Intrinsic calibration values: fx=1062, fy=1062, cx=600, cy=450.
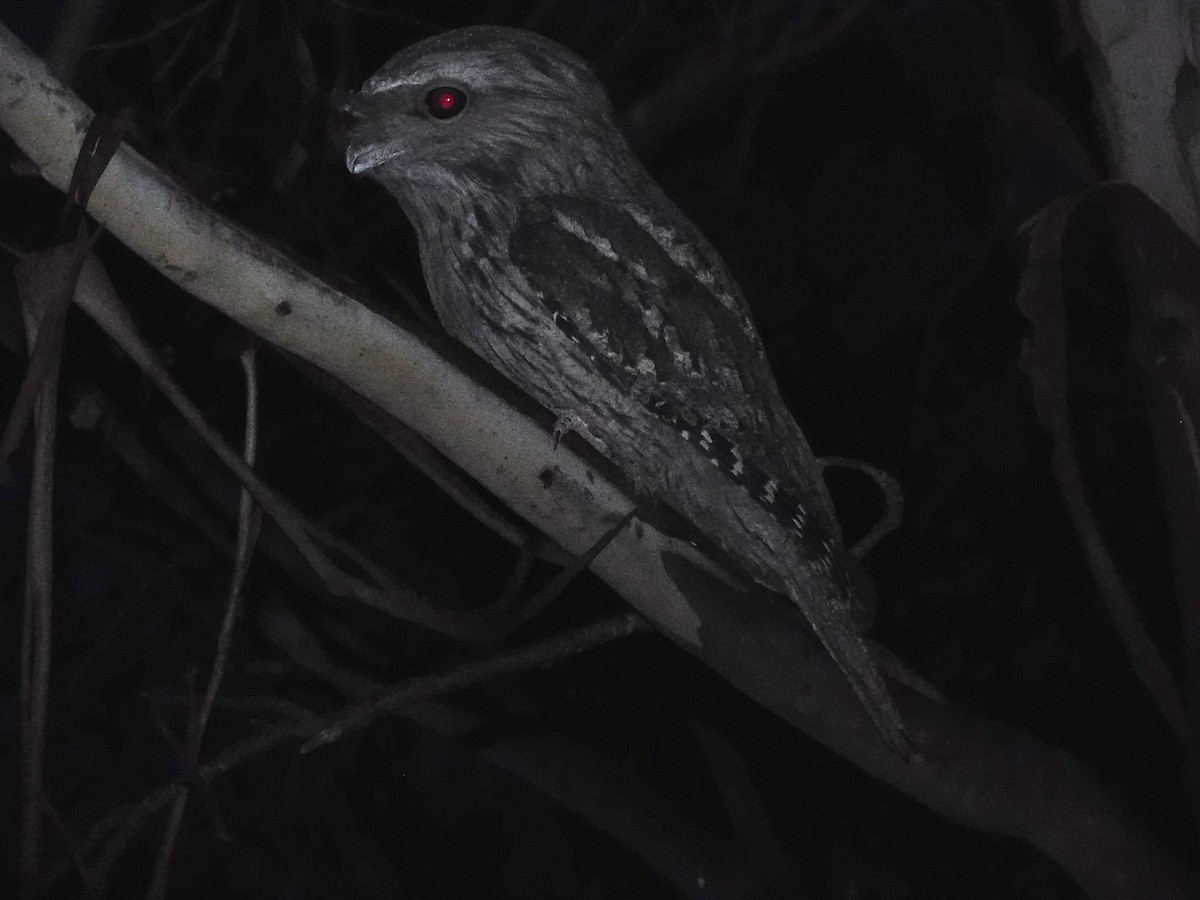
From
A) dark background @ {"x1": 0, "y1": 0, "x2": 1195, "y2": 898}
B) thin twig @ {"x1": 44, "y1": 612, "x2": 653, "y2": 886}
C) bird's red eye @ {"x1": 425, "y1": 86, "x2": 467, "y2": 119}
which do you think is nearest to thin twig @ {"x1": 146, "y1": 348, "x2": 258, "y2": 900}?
thin twig @ {"x1": 44, "y1": 612, "x2": 653, "y2": 886}

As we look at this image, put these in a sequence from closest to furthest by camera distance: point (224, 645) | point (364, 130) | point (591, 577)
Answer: point (224, 645)
point (364, 130)
point (591, 577)

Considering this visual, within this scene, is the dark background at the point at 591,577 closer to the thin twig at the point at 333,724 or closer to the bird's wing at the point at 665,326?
the thin twig at the point at 333,724

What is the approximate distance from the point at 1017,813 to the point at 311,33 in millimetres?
1819

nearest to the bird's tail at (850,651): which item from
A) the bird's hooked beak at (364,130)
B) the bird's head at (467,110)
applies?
the bird's head at (467,110)

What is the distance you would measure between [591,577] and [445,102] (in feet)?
2.44

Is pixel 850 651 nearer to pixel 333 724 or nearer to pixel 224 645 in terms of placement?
pixel 333 724

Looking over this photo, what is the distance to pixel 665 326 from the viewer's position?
137cm

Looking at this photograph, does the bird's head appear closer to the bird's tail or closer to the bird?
the bird

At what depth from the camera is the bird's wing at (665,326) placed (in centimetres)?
133

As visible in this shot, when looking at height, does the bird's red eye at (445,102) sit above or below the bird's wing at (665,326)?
above

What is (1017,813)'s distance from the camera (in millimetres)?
1429

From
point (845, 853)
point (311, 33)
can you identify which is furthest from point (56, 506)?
point (845, 853)

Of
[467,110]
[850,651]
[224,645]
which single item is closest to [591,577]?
[850,651]

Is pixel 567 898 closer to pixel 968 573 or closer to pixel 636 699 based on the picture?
pixel 636 699
